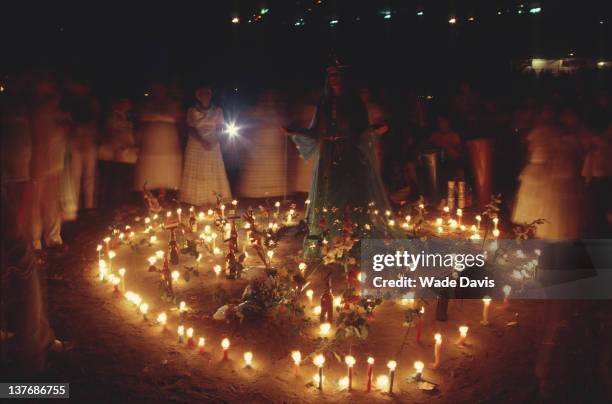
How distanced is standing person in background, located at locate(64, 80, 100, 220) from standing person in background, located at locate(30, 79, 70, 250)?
153 cm

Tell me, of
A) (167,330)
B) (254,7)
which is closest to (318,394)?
(167,330)

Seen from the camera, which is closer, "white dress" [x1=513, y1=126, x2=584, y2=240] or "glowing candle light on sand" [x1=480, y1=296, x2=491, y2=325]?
"glowing candle light on sand" [x1=480, y1=296, x2=491, y2=325]

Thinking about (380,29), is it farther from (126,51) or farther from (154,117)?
(154,117)

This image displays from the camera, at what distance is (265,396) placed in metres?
4.25

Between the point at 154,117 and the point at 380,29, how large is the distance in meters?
10.2

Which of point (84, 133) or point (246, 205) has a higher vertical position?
point (84, 133)

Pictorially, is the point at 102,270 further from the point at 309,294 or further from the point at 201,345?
the point at 309,294

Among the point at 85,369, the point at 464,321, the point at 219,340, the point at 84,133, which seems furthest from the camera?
the point at 84,133

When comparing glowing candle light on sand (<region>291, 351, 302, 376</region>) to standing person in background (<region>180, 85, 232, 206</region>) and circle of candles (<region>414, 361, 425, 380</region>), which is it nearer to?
circle of candles (<region>414, 361, 425, 380</region>)

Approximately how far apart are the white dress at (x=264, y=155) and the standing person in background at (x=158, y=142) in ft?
5.53

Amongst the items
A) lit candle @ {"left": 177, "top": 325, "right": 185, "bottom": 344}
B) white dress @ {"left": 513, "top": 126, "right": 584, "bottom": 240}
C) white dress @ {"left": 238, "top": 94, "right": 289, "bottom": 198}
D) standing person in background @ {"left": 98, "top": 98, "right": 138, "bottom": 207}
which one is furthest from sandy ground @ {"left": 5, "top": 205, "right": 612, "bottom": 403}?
white dress @ {"left": 238, "top": 94, "right": 289, "bottom": 198}

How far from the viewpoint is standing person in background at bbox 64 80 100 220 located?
9.23 metres

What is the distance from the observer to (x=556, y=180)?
24.5 ft

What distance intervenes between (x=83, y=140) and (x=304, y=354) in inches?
270
